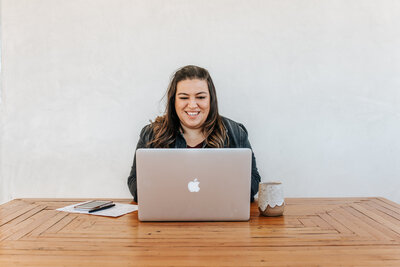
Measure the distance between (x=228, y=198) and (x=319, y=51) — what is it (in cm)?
191

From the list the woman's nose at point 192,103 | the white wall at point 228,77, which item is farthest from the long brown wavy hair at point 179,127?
the white wall at point 228,77

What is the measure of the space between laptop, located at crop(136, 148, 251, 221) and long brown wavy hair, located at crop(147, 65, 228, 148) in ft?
2.65

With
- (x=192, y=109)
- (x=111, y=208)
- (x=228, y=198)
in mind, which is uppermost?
(x=192, y=109)

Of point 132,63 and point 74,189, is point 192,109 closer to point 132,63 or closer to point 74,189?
point 132,63

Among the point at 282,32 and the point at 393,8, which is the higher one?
the point at 393,8

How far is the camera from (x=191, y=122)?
2.12 meters

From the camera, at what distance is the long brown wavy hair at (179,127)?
2.15 meters

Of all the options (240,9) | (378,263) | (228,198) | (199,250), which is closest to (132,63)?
(240,9)

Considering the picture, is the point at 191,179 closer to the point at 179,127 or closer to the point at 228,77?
the point at 179,127

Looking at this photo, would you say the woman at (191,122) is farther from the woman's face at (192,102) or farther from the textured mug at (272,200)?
the textured mug at (272,200)

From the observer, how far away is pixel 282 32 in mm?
2814

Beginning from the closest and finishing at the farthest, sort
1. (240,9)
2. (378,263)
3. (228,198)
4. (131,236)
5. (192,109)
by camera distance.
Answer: (378,263)
(131,236)
(228,198)
(192,109)
(240,9)

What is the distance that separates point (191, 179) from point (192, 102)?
85cm

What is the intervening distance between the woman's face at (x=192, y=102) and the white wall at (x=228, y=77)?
0.70 metres
